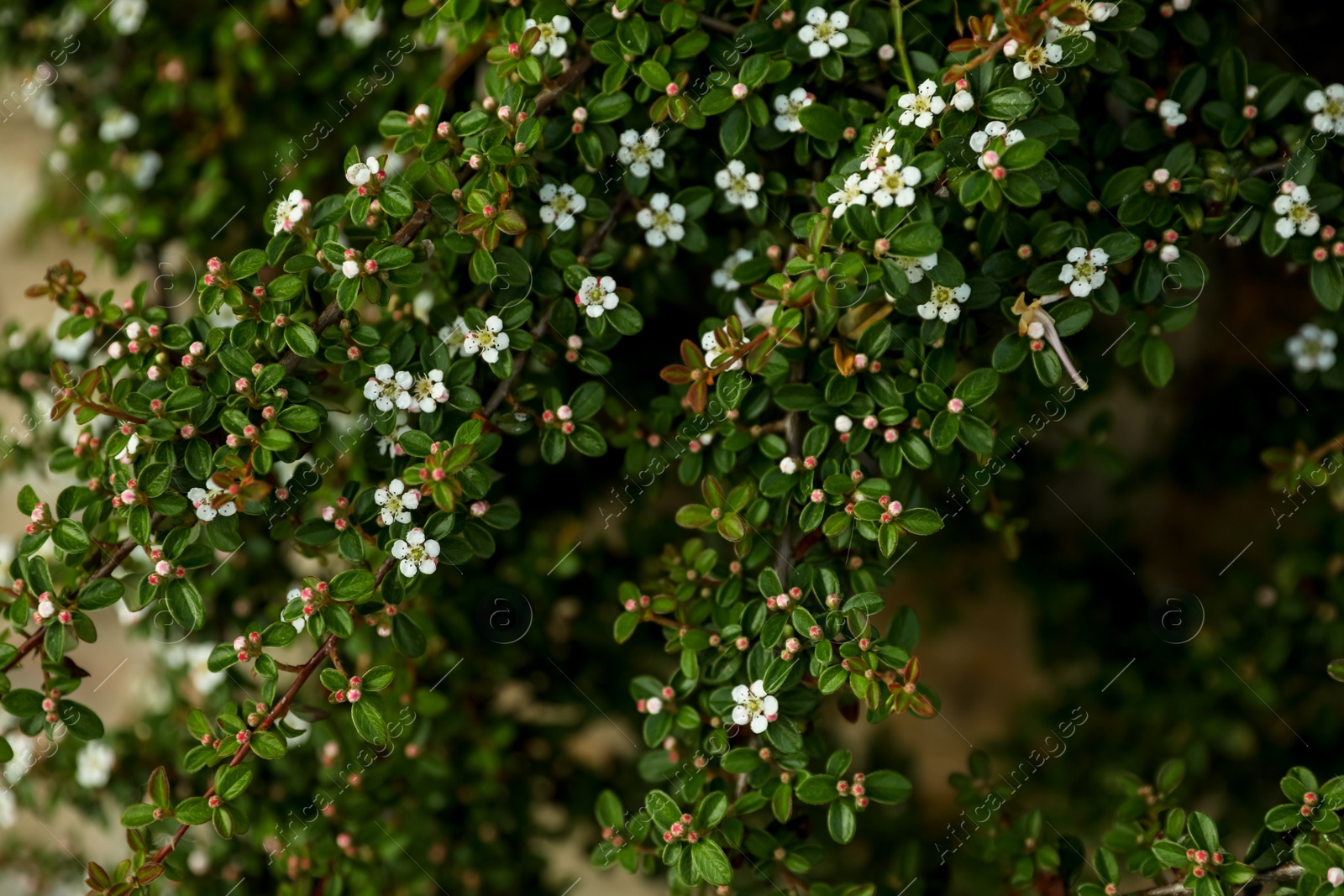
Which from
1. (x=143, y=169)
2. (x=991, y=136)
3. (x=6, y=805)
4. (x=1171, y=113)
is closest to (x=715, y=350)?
(x=991, y=136)

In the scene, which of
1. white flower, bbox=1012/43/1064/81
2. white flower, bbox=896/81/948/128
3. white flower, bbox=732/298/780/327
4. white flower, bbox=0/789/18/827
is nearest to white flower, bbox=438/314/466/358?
white flower, bbox=732/298/780/327

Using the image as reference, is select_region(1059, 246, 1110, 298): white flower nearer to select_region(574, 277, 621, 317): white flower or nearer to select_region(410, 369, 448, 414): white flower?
select_region(574, 277, 621, 317): white flower

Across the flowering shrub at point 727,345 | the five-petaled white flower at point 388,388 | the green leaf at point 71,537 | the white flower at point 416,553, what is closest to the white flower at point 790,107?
the flowering shrub at point 727,345

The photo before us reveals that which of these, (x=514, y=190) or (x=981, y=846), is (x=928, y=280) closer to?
(x=514, y=190)

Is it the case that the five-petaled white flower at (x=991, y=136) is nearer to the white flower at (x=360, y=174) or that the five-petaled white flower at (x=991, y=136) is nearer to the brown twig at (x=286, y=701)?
the white flower at (x=360, y=174)

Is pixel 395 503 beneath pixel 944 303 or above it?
above

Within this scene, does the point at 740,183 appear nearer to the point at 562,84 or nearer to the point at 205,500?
the point at 562,84

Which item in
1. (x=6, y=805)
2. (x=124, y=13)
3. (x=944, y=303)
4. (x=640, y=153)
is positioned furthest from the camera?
(x=124, y=13)

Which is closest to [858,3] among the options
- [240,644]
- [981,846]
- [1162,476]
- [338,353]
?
[338,353]
